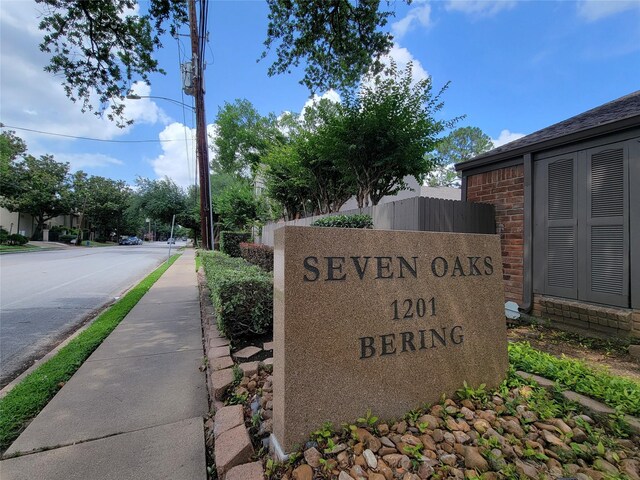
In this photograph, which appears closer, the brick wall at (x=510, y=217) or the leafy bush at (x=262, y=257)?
the brick wall at (x=510, y=217)

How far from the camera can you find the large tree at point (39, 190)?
94.3 ft

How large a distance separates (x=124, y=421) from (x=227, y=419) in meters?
0.87

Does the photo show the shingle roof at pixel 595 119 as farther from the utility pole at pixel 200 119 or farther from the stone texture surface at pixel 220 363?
the utility pole at pixel 200 119

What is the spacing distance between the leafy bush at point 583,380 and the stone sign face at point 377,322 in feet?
1.23

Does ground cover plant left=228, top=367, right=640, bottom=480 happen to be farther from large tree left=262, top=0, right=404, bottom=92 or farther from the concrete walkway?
large tree left=262, top=0, right=404, bottom=92

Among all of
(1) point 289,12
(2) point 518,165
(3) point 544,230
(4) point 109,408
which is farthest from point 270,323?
(1) point 289,12

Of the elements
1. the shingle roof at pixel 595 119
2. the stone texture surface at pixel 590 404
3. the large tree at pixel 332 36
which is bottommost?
the stone texture surface at pixel 590 404

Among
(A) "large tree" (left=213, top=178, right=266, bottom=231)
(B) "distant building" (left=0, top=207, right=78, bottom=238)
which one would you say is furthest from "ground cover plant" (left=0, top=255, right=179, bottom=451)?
(B) "distant building" (left=0, top=207, right=78, bottom=238)

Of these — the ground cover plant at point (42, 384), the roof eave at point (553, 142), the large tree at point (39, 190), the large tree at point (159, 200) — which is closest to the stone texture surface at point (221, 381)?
the ground cover plant at point (42, 384)

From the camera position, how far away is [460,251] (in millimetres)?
2375

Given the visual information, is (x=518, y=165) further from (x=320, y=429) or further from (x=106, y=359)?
(x=106, y=359)

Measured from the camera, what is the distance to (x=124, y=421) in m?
2.30

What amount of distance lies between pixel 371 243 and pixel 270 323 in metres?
2.17

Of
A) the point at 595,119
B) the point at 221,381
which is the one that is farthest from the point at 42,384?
the point at 595,119
